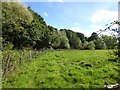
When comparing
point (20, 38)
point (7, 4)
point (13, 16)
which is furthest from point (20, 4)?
point (20, 38)

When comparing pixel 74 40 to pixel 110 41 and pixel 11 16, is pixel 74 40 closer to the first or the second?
pixel 11 16

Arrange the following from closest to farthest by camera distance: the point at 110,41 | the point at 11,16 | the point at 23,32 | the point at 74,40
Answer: the point at 110,41
the point at 11,16
the point at 23,32
the point at 74,40

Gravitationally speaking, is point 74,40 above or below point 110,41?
above

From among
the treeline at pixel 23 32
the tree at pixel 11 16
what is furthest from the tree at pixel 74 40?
the tree at pixel 11 16

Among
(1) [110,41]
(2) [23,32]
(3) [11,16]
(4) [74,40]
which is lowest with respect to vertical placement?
(1) [110,41]

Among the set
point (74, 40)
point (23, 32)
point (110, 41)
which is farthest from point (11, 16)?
point (74, 40)

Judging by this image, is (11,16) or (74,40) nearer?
(11,16)

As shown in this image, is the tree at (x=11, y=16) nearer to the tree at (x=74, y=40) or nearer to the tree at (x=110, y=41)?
the tree at (x=110, y=41)

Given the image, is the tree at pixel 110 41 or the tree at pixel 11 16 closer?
the tree at pixel 110 41

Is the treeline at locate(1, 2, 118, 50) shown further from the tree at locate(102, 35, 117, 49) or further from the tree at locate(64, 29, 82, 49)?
the tree at locate(64, 29, 82, 49)

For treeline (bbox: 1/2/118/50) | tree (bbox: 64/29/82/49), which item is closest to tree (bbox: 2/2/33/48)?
treeline (bbox: 1/2/118/50)

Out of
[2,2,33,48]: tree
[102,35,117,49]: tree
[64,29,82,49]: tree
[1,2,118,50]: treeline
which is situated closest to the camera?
[102,35,117,49]: tree

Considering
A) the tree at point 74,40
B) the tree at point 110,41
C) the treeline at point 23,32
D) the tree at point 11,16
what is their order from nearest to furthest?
the tree at point 110,41, the treeline at point 23,32, the tree at point 11,16, the tree at point 74,40

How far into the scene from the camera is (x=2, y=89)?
11.7 m
